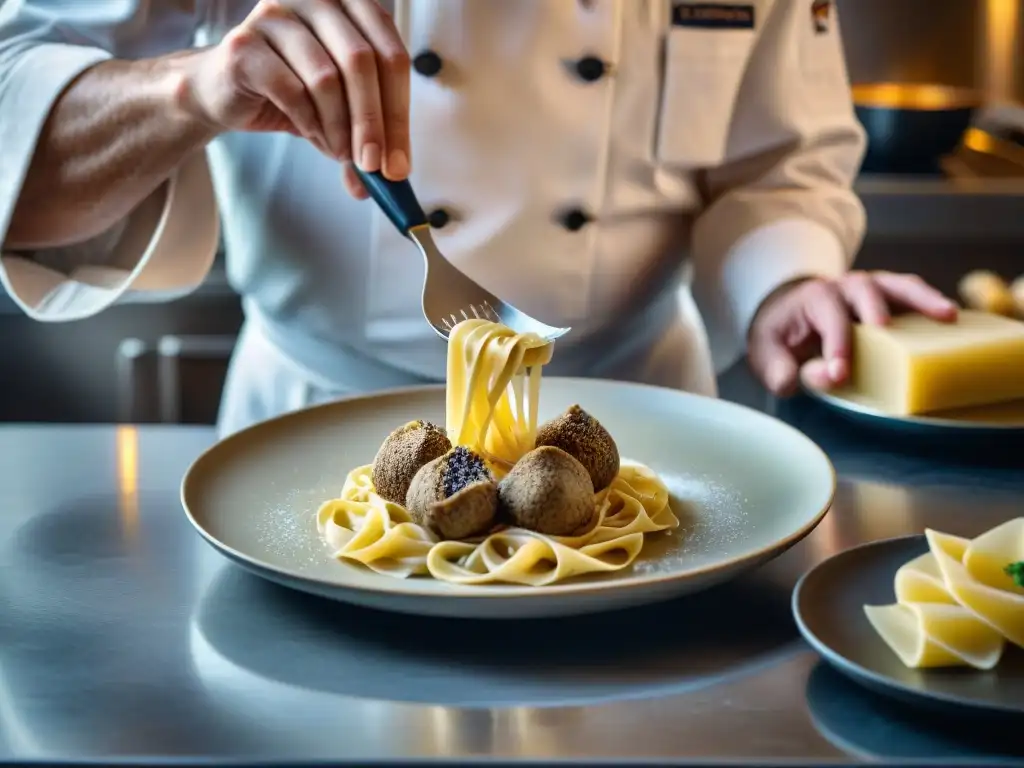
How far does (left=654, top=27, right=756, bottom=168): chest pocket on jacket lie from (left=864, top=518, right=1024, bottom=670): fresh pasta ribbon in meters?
0.89

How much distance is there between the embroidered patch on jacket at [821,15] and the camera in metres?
1.86

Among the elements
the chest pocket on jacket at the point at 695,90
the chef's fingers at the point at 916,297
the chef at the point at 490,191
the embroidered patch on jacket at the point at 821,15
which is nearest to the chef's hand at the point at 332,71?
the chef at the point at 490,191

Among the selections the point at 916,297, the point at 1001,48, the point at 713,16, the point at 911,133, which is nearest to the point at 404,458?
the point at 916,297

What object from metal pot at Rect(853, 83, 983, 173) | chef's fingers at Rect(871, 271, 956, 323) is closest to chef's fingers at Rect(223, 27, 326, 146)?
chef's fingers at Rect(871, 271, 956, 323)

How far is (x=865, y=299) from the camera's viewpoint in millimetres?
1569

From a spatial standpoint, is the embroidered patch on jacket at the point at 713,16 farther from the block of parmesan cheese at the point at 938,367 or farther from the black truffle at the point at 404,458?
the black truffle at the point at 404,458

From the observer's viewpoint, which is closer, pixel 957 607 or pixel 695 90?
pixel 957 607

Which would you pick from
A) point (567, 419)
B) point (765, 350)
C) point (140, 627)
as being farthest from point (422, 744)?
point (765, 350)

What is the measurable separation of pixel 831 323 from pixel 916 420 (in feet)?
0.63

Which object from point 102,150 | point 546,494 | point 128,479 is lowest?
point 128,479

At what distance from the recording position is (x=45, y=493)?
1.32 meters

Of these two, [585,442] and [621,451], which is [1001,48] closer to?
[621,451]

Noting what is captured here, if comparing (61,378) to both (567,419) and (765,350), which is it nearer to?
(765,350)

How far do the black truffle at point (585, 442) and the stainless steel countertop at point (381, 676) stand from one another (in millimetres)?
167
